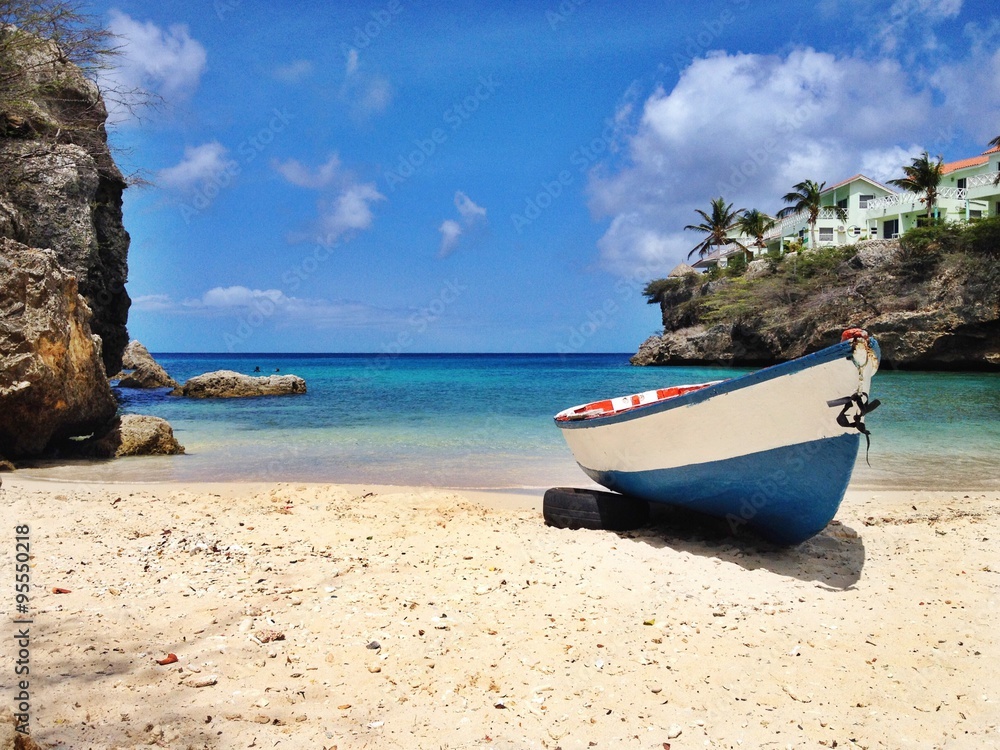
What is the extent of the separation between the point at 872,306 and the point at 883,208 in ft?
49.1

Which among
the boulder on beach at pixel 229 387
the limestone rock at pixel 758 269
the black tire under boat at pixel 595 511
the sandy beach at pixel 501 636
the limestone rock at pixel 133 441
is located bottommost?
the sandy beach at pixel 501 636

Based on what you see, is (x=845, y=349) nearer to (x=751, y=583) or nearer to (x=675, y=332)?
(x=751, y=583)

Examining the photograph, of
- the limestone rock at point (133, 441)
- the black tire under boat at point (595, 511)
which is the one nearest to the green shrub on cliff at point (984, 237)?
the black tire under boat at point (595, 511)

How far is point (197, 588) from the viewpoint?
4469 millimetres

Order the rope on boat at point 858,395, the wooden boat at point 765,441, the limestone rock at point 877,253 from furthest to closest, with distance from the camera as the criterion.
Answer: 1. the limestone rock at point 877,253
2. the wooden boat at point 765,441
3. the rope on boat at point 858,395

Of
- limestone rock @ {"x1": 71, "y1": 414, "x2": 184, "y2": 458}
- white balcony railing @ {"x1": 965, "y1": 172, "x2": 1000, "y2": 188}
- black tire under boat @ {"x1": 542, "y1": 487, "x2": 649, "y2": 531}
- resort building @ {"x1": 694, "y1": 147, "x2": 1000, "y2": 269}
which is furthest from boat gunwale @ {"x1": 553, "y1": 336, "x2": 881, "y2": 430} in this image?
white balcony railing @ {"x1": 965, "y1": 172, "x2": 1000, "y2": 188}

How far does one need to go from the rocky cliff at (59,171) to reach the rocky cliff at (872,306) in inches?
1484

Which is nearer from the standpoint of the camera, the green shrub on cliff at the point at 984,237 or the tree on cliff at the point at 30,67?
the tree on cliff at the point at 30,67

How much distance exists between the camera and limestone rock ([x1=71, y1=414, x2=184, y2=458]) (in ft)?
39.4

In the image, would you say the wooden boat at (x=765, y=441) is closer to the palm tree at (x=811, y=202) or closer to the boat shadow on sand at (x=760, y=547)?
the boat shadow on sand at (x=760, y=547)

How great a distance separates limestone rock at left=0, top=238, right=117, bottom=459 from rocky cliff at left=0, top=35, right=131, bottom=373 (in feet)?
3.63

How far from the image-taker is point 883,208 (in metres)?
46.9

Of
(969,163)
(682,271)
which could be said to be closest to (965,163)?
(969,163)

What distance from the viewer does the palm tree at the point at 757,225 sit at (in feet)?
177
